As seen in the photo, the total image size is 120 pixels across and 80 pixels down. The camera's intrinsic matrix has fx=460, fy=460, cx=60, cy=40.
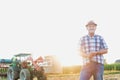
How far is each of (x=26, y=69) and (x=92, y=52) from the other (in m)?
A: 7.56

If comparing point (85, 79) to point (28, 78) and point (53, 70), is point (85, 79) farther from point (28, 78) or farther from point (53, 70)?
point (53, 70)

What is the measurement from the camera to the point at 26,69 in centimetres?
1612

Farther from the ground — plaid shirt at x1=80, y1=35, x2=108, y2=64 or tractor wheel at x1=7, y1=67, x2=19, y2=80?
plaid shirt at x1=80, y1=35, x2=108, y2=64

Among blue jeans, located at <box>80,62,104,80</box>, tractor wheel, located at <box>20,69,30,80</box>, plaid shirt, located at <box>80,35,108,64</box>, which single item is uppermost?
plaid shirt, located at <box>80,35,108,64</box>

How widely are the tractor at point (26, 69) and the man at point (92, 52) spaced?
7.24m

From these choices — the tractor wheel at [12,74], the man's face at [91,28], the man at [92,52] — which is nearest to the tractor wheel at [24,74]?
the tractor wheel at [12,74]

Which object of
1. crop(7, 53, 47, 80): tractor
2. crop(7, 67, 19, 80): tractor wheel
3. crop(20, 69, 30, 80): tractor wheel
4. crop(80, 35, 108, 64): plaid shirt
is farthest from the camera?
crop(7, 67, 19, 80): tractor wheel

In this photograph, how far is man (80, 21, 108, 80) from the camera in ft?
28.9

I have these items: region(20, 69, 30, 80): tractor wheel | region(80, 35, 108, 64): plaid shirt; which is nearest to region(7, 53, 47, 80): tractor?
region(20, 69, 30, 80): tractor wheel

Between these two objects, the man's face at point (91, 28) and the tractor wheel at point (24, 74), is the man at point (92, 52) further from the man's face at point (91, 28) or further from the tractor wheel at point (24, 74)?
the tractor wheel at point (24, 74)

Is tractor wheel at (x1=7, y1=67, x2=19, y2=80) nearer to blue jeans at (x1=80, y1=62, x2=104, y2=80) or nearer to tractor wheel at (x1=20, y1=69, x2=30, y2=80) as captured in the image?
tractor wheel at (x1=20, y1=69, x2=30, y2=80)

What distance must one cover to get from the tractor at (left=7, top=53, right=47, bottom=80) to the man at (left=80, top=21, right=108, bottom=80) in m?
7.24

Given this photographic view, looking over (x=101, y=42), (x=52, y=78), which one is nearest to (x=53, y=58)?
(x=52, y=78)

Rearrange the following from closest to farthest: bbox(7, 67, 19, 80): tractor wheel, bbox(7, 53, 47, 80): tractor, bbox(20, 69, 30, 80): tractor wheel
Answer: bbox(20, 69, 30, 80): tractor wheel
bbox(7, 53, 47, 80): tractor
bbox(7, 67, 19, 80): tractor wheel
